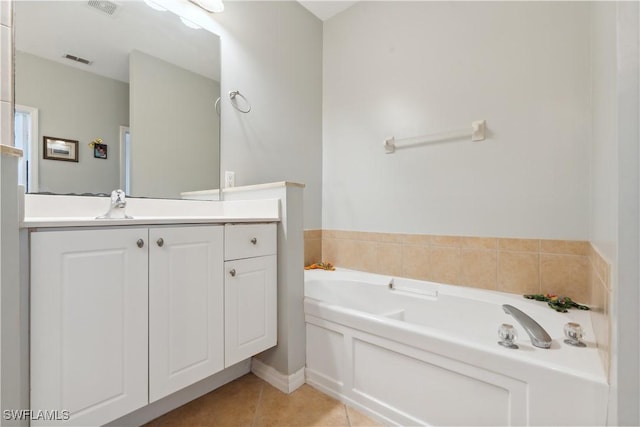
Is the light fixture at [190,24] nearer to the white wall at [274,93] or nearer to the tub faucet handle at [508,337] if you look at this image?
the white wall at [274,93]

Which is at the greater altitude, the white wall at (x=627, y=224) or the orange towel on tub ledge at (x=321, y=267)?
the white wall at (x=627, y=224)

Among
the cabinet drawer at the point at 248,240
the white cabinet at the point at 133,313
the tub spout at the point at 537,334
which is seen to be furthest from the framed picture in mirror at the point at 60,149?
the tub spout at the point at 537,334

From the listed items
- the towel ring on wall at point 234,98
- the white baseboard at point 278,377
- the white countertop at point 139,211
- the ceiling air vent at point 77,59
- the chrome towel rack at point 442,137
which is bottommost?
the white baseboard at point 278,377

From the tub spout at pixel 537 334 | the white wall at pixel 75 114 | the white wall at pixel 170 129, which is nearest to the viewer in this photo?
the tub spout at pixel 537 334

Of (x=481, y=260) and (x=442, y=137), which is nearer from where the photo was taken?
(x=481, y=260)

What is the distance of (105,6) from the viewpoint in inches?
54.5

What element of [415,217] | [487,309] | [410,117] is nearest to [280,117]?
[410,117]

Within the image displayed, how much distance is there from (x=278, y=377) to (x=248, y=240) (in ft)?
2.54

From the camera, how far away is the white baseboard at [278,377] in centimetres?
150

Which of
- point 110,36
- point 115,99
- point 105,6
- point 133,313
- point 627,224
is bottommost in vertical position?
point 133,313

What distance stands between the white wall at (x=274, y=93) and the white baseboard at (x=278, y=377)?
114 centimetres

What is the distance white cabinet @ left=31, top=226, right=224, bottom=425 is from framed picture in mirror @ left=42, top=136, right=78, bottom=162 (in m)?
0.60

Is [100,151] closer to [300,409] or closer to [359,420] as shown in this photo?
[300,409]

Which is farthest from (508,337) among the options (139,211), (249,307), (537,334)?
→ (139,211)
